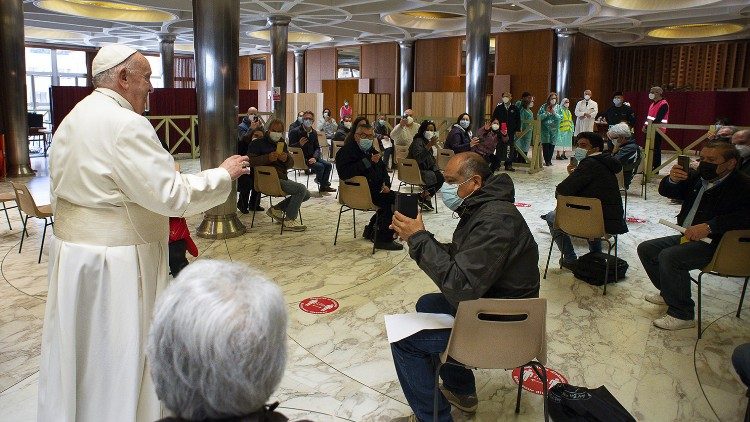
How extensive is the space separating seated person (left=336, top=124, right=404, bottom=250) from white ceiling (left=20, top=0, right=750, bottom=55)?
7.26 meters

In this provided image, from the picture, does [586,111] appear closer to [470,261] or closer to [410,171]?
[410,171]

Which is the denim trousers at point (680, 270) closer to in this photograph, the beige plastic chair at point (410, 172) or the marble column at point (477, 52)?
the beige plastic chair at point (410, 172)

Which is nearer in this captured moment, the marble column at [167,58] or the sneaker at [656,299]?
the sneaker at [656,299]

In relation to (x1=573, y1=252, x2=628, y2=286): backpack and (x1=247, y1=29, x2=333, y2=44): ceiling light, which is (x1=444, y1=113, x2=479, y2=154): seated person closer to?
(x1=573, y1=252, x2=628, y2=286): backpack

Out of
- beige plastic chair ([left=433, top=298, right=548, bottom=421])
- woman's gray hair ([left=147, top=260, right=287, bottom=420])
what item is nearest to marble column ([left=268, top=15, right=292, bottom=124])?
beige plastic chair ([left=433, top=298, right=548, bottom=421])

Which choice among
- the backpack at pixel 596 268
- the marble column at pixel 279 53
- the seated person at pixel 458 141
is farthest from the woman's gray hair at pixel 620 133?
the marble column at pixel 279 53

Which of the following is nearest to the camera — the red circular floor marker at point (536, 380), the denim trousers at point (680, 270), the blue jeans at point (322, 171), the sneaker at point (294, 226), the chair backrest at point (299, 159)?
the red circular floor marker at point (536, 380)

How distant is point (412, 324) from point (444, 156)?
20.7ft

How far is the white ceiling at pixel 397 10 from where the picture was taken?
12.6 m

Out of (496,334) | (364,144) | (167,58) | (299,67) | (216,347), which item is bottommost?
(496,334)

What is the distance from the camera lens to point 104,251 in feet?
6.69

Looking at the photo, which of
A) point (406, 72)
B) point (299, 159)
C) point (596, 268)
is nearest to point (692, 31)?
point (406, 72)

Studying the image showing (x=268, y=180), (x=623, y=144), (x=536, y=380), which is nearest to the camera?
(x=536, y=380)

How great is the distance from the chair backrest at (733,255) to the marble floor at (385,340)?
0.46m
